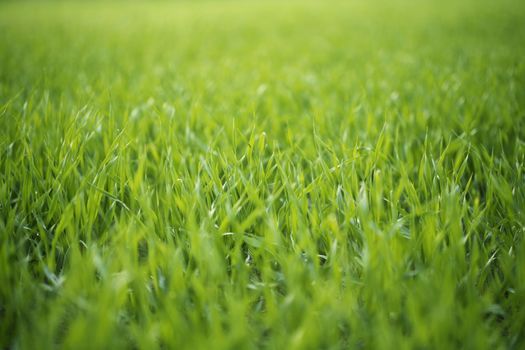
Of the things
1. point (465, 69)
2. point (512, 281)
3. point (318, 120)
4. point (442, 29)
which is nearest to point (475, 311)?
point (512, 281)

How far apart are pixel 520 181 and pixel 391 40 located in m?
3.29

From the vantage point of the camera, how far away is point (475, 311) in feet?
1.88

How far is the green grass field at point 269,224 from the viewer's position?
1.99 feet

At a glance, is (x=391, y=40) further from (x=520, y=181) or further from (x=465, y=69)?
(x=520, y=181)

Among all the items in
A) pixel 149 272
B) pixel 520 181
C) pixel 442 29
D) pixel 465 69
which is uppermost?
pixel 442 29

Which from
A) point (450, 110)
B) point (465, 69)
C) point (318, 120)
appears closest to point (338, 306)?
point (318, 120)

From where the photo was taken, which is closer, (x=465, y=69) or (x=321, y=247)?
(x=321, y=247)

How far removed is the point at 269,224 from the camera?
743mm

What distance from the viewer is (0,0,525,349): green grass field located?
606 millimetres

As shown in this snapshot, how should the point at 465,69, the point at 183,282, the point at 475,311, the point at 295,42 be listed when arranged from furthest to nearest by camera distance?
1. the point at 295,42
2. the point at 465,69
3. the point at 183,282
4. the point at 475,311

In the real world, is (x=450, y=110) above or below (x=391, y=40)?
below

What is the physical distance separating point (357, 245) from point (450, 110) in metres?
1.04

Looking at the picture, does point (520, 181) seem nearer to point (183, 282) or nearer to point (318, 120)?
point (318, 120)

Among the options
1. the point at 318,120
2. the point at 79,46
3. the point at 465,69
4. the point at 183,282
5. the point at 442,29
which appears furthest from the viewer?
the point at 442,29
